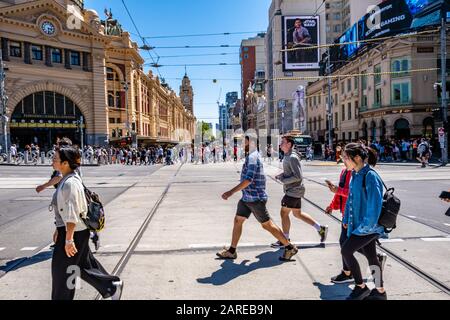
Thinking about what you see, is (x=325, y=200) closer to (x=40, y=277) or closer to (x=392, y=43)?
(x=40, y=277)

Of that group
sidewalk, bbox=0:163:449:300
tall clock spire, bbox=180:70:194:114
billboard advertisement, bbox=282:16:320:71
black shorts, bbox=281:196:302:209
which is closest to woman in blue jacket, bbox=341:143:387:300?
sidewalk, bbox=0:163:449:300

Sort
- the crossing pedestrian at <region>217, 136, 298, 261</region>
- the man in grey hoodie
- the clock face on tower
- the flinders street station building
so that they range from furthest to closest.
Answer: the clock face on tower, the flinders street station building, the man in grey hoodie, the crossing pedestrian at <region>217, 136, 298, 261</region>

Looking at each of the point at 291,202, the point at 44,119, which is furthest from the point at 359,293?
the point at 44,119

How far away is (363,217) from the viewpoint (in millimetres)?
3963

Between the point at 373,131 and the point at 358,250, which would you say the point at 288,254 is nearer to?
the point at 358,250

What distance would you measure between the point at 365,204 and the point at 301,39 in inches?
3280

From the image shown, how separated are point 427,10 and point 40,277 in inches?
1543

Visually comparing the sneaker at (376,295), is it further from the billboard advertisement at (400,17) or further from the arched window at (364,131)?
the arched window at (364,131)

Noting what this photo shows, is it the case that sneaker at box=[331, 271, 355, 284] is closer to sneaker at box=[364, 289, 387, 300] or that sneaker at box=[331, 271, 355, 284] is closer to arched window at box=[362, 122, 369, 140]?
sneaker at box=[364, 289, 387, 300]

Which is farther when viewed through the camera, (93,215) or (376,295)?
(376,295)

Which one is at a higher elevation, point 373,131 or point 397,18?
point 397,18

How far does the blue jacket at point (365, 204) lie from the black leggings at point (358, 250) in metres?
0.07

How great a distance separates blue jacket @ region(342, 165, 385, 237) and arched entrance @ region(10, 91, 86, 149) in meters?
45.8

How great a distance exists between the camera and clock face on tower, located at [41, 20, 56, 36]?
45.0m
